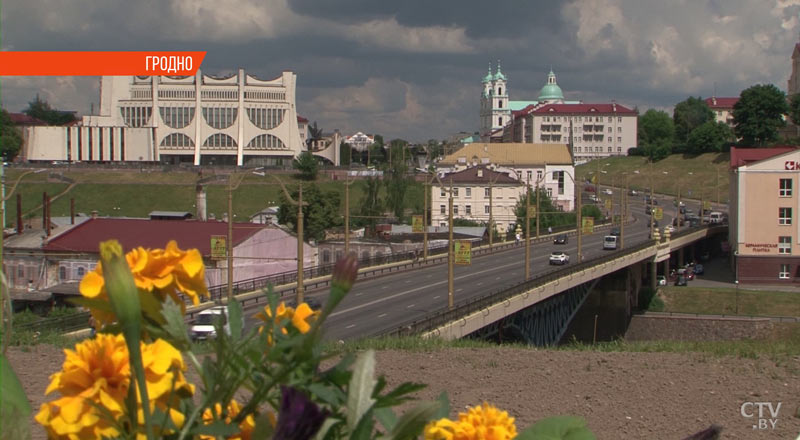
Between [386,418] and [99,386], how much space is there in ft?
1.74

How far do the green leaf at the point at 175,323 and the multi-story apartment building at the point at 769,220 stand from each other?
53326mm

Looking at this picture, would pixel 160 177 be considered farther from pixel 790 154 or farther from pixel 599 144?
pixel 599 144

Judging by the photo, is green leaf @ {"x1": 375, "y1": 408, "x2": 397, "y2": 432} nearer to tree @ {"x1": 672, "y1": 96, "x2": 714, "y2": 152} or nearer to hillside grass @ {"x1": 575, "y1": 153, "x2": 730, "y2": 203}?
hillside grass @ {"x1": 575, "y1": 153, "x2": 730, "y2": 203}

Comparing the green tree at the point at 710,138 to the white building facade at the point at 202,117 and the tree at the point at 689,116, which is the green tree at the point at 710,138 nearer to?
the tree at the point at 689,116

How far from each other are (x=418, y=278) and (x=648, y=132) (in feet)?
390

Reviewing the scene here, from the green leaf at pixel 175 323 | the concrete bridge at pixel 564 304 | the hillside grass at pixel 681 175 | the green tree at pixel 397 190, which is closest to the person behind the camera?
the green leaf at pixel 175 323

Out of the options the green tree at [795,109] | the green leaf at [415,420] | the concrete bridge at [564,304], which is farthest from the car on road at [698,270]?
the green leaf at [415,420]

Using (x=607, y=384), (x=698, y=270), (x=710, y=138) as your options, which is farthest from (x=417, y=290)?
(x=710, y=138)

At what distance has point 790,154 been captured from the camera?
5034 centimetres

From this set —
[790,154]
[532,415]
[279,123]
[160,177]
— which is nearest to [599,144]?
[279,123]

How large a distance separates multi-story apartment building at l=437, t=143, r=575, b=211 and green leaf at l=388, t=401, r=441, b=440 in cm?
7864

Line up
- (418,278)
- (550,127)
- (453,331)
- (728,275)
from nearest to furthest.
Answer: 1. (453,331)
2. (418,278)
3. (728,275)
4. (550,127)

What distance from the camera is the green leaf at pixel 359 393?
1.48m

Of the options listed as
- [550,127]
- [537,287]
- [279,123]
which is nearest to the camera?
[537,287]
